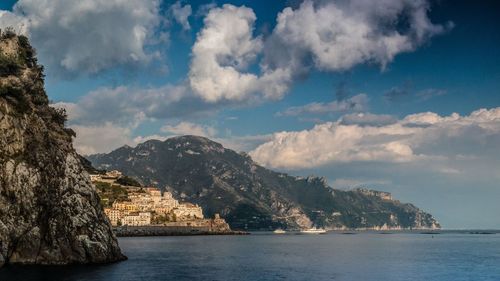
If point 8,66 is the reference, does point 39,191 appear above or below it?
below

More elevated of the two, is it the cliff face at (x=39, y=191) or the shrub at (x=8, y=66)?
the shrub at (x=8, y=66)

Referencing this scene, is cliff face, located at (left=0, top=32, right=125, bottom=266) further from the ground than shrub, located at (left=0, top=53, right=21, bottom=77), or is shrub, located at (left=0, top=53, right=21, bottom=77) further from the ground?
shrub, located at (left=0, top=53, right=21, bottom=77)

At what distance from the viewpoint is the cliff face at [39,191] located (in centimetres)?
8831

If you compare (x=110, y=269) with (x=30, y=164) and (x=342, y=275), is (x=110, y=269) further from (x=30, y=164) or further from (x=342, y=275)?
(x=342, y=275)

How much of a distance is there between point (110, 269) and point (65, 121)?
45.1 meters

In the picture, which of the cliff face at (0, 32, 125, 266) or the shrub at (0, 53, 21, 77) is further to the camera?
the shrub at (0, 53, 21, 77)

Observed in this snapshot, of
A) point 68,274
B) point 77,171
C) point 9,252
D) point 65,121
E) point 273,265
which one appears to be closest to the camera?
point 68,274

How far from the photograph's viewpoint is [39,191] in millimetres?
92562

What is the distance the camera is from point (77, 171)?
10219cm

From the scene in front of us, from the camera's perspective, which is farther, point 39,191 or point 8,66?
point 8,66

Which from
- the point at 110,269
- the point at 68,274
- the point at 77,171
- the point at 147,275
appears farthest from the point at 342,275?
the point at 77,171

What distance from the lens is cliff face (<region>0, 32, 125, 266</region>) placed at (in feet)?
290

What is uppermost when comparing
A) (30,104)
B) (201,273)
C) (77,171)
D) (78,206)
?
(30,104)

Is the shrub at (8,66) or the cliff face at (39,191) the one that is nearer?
the cliff face at (39,191)
